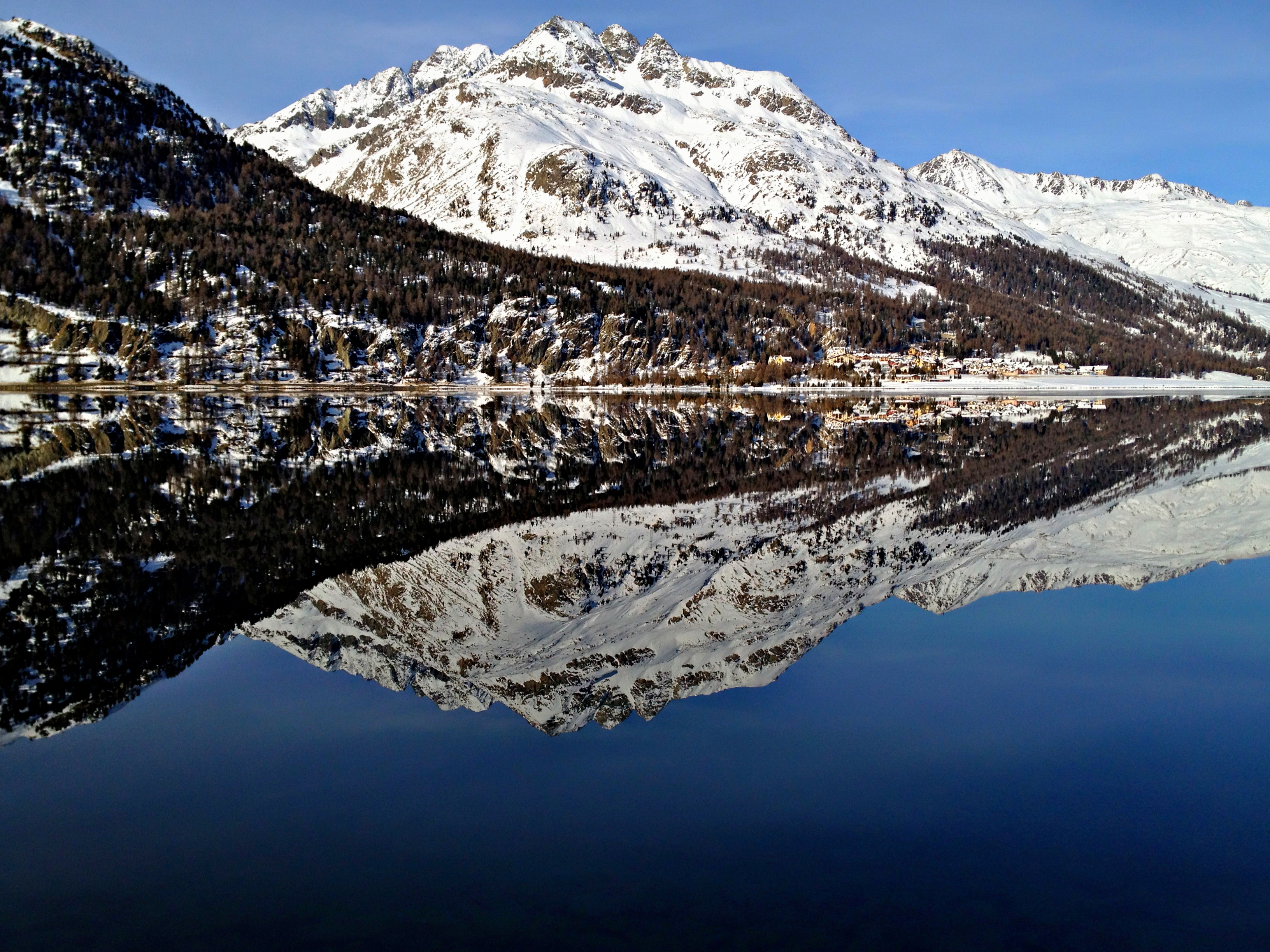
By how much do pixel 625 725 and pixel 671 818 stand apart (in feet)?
7.72

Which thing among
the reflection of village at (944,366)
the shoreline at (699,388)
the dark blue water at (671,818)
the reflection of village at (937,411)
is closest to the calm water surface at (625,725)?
the dark blue water at (671,818)

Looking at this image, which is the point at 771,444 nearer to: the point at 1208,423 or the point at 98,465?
the point at 98,465

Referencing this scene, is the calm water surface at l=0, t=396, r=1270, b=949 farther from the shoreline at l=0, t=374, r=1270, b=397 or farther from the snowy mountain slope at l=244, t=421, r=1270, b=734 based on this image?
the shoreline at l=0, t=374, r=1270, b=397

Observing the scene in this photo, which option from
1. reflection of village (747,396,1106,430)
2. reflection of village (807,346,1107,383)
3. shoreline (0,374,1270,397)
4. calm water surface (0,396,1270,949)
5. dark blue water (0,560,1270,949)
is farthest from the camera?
reflection of village (807,346,1107,383)

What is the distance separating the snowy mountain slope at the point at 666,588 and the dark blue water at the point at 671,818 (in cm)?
90

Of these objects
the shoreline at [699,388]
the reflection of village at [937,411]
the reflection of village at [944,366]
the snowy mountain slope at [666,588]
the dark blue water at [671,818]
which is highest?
the reflection of village at [944,366]

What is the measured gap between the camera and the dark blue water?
22.0ft

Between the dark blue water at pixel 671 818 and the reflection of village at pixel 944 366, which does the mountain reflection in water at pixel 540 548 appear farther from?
the reflection of village at pixel 944 366

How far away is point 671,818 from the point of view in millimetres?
8203

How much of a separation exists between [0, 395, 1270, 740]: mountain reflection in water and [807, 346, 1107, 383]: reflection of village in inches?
4836

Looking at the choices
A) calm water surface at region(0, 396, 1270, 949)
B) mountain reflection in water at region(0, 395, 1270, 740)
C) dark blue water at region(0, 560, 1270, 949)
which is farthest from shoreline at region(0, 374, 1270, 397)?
dark blue water at region(0, 560, 1270, 949)

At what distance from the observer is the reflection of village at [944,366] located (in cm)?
16575

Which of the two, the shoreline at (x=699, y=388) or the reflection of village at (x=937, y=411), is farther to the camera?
the shoreline at (x=699, y=388)

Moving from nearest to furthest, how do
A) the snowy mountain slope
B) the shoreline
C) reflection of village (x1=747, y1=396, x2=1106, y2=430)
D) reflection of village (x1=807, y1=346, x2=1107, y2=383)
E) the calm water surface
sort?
1. the calm water surface
2. the snowy mountain slope
3. reflection of village (x1=747, y1=396, x2=1106, y2=430)
4. the shoreline
5. reflection of village (x1=807, y1=346, x2=1107, y2=383)
